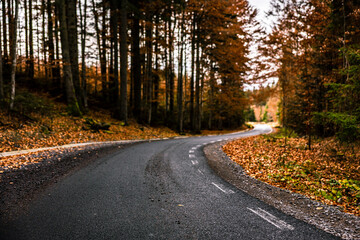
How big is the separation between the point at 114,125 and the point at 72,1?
31.1 ft

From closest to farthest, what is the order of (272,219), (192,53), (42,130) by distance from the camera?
(272,219) < (42,130) < (192,53)

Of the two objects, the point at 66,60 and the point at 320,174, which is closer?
the point at 320,174

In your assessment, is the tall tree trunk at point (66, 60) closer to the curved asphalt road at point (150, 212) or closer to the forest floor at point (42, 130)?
the forest floor at point (42, 130)

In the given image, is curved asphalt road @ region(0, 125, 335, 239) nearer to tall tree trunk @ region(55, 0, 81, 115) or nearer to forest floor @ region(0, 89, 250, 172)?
forest floor @ region(0, 89, 250, 172)

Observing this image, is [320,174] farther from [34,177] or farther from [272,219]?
[34,177]

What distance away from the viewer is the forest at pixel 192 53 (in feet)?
30.6

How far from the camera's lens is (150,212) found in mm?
3254

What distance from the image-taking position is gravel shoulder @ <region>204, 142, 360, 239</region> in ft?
9.79

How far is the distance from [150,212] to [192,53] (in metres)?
18.4

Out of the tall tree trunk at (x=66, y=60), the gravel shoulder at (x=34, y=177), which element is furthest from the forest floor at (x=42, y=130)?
the tall tree trunk at (x=66, y=60)

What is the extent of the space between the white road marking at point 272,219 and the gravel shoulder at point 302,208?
42 cm

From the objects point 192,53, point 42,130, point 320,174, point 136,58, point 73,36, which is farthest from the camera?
point 192,53

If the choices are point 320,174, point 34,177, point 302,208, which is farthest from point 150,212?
point 320,174

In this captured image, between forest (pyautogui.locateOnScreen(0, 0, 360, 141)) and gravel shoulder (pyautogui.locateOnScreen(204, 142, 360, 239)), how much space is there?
355cm
